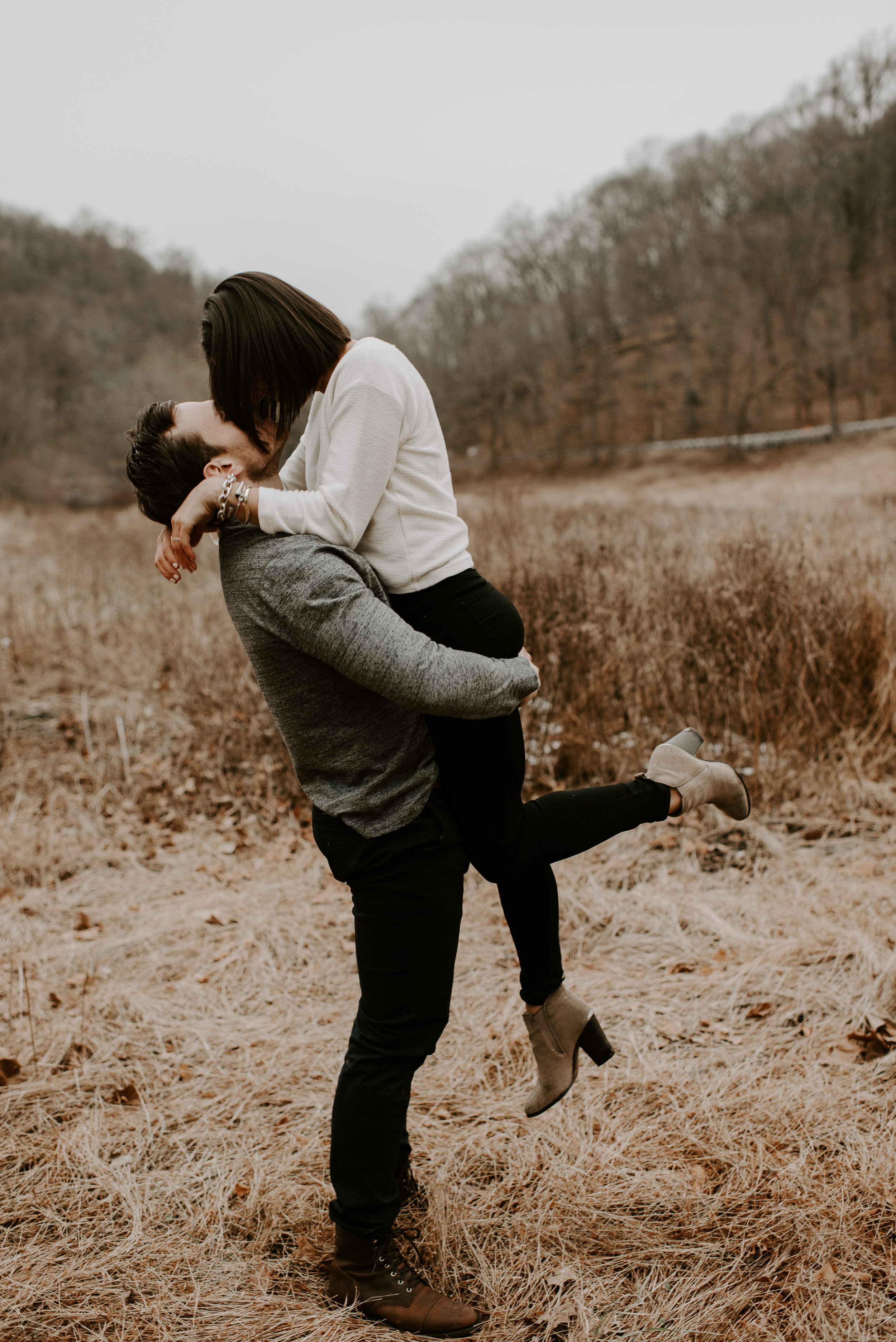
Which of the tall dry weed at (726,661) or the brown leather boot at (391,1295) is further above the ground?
the tall dry weed at (726,661)

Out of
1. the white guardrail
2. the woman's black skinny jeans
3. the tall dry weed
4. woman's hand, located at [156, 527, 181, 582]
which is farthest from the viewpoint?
the white guardrail

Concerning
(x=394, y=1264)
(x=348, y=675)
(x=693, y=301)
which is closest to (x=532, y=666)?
(x=348, y=675)

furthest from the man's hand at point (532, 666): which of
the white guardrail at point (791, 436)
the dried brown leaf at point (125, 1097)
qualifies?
the white guardrail at point (791, 436)

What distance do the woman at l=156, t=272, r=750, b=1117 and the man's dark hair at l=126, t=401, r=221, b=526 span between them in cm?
6

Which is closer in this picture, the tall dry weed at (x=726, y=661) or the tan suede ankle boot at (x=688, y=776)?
the tan suede ankle boot at (x=688, y=776)

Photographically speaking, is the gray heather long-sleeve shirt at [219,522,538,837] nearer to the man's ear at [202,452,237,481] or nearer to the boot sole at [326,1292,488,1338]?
the man's ear at [202,452,237,481]

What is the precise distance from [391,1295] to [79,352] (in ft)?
191

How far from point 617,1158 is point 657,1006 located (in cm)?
73

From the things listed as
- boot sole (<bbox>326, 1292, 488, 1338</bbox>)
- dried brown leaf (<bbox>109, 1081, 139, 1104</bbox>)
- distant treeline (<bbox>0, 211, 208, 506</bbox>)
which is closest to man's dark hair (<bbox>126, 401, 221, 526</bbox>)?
boot sole (<bbox>326, 1292, 488, 1338</bbox>)

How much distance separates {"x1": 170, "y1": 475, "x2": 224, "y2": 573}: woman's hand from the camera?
1.39 m

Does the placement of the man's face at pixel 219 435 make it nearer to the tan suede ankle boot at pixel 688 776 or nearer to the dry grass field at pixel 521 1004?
the tan suede ankle boot at pixel 688 776

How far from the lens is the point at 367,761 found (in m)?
1.52

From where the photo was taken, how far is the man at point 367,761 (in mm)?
1370

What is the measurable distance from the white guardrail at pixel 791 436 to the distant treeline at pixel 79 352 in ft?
74.9
